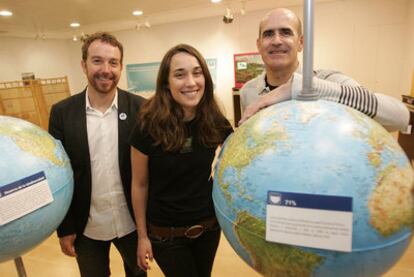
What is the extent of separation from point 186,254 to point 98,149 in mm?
702

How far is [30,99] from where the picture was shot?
801 centimetres

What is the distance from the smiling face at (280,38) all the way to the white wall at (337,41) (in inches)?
217

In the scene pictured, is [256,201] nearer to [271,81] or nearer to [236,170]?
[236,170]

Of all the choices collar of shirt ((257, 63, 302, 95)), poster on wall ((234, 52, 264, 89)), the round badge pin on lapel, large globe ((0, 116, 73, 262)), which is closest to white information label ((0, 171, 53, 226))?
large globe ((0, 116, 73, 262))

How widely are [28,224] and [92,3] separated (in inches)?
238

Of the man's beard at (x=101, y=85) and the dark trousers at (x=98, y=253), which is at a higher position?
the man's beard at (x=101, y=85)

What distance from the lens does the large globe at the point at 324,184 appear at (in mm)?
573

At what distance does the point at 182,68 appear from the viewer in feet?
4.38

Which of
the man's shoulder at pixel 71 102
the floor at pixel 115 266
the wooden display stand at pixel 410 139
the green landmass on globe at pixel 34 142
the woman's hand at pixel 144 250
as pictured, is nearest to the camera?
the green landmass on globe at pixel 34 142

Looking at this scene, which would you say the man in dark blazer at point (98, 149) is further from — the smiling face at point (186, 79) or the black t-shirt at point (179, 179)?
the smiling face at point (186, 79)

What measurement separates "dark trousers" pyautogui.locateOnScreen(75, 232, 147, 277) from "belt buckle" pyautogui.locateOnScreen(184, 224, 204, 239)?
405 mm

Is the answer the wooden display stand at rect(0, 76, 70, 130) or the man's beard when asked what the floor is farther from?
the wooden display stand at rect(0, 76, 70, 130)

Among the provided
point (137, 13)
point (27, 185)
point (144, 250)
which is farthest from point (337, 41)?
point (27, 185)

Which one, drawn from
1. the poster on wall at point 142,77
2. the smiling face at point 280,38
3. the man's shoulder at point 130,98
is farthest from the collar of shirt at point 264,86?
the poster on wall at point 142,77
